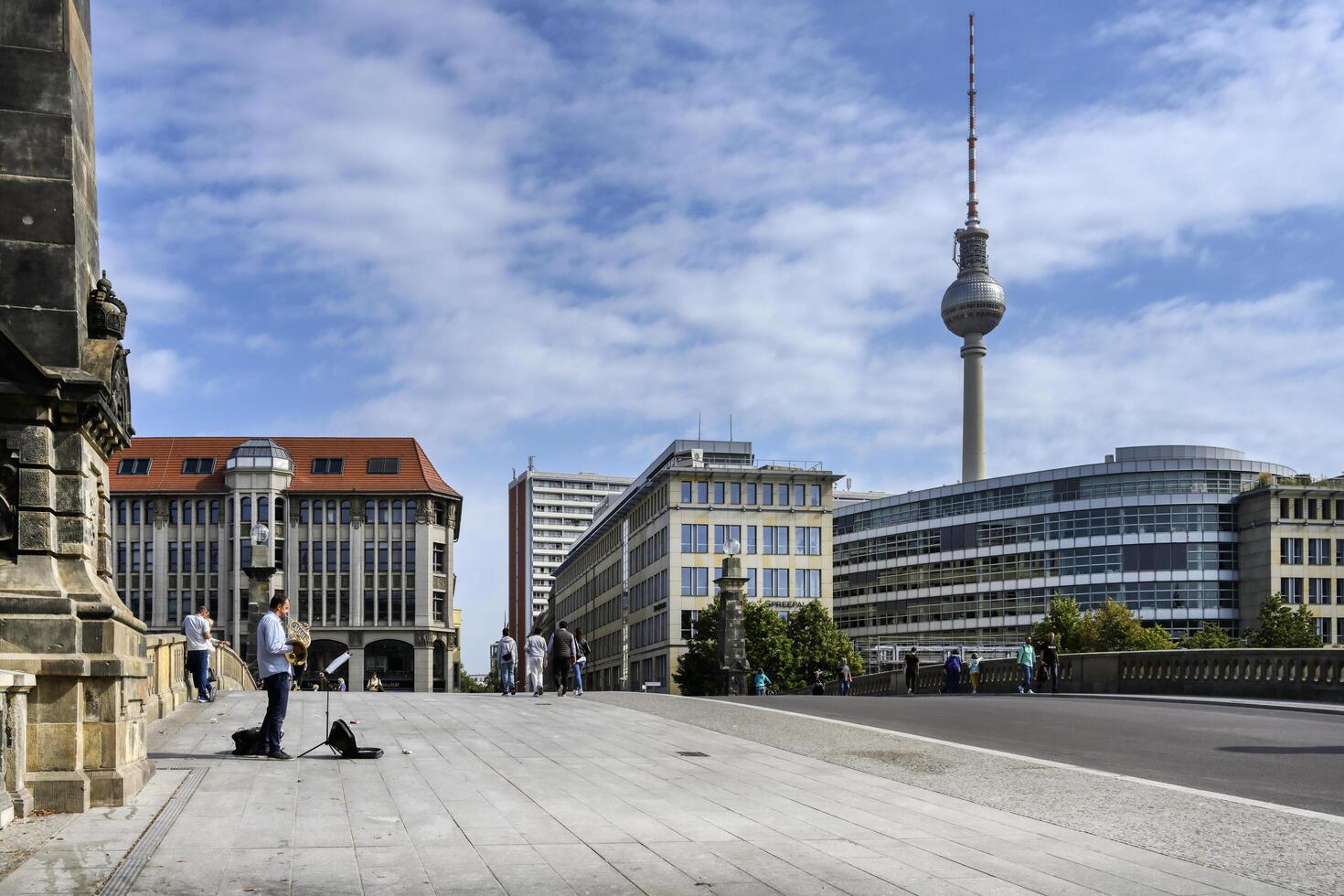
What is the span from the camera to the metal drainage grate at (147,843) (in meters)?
8.10

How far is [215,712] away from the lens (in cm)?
2470

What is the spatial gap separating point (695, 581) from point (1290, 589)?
43843 millimetres

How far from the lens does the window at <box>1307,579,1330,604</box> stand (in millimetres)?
108000

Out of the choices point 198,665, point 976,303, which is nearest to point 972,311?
point 976,303

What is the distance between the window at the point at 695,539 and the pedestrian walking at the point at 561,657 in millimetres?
70974

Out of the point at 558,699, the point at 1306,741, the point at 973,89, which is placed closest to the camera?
the point at 1306,741

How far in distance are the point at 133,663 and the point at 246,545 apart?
9420 cm

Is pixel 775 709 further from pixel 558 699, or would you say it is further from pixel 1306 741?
pixel 1306 741

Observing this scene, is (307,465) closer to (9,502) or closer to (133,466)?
(133,466)

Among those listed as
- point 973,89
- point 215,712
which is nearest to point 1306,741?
point 215,712

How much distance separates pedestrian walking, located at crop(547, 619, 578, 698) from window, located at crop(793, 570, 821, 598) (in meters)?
73.3

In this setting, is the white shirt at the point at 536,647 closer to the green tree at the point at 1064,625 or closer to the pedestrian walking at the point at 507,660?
the pedestrian walking at the point at 507,660

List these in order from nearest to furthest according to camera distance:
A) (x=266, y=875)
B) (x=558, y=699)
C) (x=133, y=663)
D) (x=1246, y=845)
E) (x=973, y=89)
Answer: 1. (x=266, y=875)
2. (x=1246, y=845)
3. (x=133, y=663)
4. (x=558, y=699)
5. (x=973, y=89)

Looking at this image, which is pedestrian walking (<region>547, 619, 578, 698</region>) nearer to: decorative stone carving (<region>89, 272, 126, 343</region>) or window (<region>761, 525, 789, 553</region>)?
decorative stone carving (<region>89, 272, 126, 343</region>)
